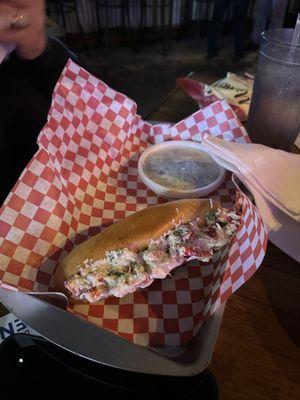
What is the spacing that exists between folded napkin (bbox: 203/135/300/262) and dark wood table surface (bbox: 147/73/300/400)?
0.05 meters

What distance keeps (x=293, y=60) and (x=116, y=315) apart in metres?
0.90

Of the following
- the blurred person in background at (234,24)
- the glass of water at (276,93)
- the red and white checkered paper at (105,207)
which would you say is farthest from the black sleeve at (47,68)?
the blurred person in background at (234,24)

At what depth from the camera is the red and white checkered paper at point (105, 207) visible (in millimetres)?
815

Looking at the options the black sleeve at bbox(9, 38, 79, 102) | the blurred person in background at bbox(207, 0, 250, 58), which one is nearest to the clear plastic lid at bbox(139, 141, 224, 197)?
the black sleeve at bbox(9, 38, 79, 102)

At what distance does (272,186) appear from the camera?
92cm

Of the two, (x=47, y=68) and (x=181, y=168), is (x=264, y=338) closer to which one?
(x=181, y=168)

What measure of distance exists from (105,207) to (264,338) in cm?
58

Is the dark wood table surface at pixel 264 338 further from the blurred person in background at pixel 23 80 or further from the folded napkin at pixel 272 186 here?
the blurred person in background at pixel 23 80

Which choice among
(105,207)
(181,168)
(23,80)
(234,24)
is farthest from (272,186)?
(234,24)

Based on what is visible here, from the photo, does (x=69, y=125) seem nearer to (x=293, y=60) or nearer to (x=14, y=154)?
(x=14, y=154)

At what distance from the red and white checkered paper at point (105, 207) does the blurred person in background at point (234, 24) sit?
13.6 feet

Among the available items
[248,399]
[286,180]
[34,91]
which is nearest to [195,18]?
[34,91]

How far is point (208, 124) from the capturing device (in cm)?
123

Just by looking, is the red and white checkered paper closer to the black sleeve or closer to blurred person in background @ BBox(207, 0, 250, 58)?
the black sleeve
